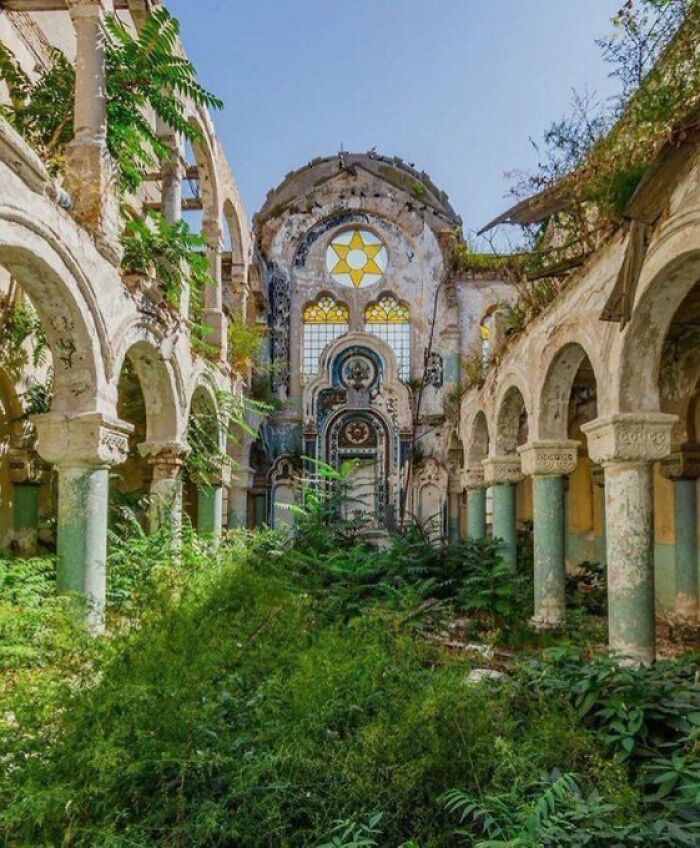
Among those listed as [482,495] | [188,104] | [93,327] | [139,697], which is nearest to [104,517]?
[93,327]

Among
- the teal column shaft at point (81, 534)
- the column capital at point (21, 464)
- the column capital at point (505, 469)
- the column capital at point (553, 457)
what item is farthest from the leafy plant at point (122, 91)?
the column capital at point (505, 469)

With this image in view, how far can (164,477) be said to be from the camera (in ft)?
31.4

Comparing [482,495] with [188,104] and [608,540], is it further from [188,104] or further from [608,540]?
[188,104]

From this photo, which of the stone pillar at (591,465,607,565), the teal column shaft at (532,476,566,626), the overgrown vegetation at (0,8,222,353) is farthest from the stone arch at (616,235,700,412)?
the stone pillar at (591,465,607,565)

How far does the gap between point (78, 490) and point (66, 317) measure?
168 centimetres

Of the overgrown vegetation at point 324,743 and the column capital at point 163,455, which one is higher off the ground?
the column capital at point 163,455

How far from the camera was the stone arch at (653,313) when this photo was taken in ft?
16.7

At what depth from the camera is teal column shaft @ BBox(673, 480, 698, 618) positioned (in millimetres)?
9305

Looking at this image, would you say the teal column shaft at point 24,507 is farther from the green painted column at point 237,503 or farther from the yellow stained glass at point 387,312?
the yellow stained glass at point 387,312

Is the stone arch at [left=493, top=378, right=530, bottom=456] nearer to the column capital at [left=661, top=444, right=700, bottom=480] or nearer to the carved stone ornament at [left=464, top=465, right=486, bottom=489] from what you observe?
the column capital at [left=661, top=444, right=700, bottom=480]

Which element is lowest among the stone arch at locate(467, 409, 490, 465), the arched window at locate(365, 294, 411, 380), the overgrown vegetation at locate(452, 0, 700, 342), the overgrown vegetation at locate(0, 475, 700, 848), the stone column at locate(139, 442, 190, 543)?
the overgrown vegetation at locate(0, 475, 700, 848)

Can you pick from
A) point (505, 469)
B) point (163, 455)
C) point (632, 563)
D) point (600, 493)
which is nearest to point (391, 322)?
point (600, 493)

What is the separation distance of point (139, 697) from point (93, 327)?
14.6ft

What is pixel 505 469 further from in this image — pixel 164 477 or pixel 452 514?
pixel 452 514
